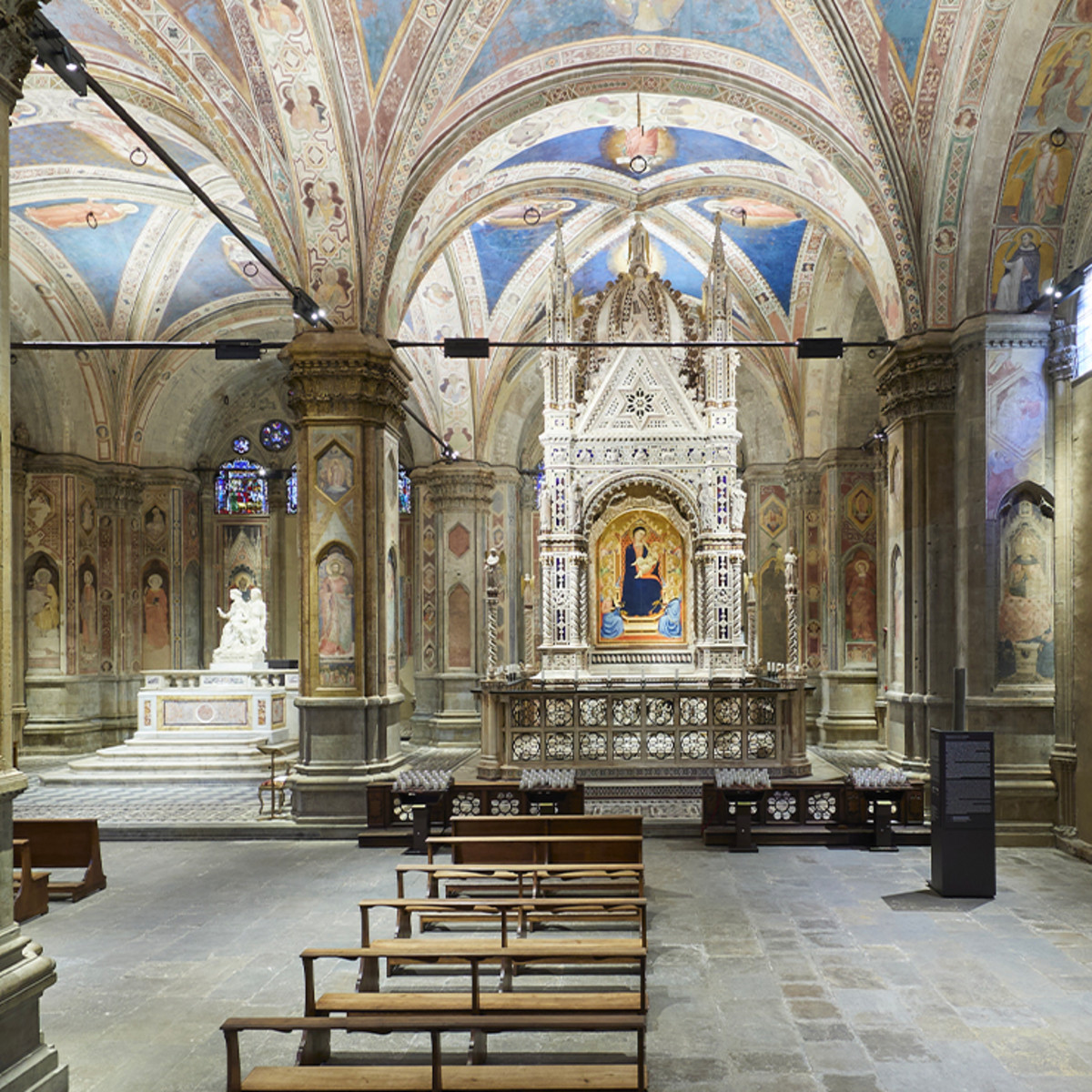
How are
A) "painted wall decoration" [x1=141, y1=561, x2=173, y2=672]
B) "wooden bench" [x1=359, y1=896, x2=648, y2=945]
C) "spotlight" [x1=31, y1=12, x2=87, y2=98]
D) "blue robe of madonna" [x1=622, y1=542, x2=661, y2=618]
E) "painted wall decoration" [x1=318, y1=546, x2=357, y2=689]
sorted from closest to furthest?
"spotlight" [x1=31, y1=12, x2=87, y2=98], "wooden bench" [x1=359, y1=896, x2=648, y2=945], "painted wall decoration" [x1=318, y1=546, x2=357, y2=689], "blue robe of madonna" [x1=622, y1=542, x2=661, y2=618], "painted wall decoration" [x1=141, y1=561, x2=173, y2=672]

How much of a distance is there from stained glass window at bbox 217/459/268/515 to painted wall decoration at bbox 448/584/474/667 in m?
5.77

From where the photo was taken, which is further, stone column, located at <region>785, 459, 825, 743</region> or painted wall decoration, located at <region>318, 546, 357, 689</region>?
stone column, located at <region>785, 459, 825, 743</region>

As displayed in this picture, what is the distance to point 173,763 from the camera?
1539cm

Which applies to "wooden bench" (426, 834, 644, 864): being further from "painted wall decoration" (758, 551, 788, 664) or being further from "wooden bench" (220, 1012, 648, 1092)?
"painted wall decoration" (758, 551, 788, 664)

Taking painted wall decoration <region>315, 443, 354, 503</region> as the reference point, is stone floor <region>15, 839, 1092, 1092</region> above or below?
below

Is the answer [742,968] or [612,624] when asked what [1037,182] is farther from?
[612,624]

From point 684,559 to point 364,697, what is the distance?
8.29 m

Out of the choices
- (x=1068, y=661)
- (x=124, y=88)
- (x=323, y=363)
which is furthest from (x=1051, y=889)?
(x=124, y=88)

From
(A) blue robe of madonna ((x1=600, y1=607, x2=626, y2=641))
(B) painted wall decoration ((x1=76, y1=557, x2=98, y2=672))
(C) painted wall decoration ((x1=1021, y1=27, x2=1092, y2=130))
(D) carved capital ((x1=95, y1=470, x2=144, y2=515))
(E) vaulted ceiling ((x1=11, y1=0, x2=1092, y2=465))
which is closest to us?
(C) painted wall decoration ((x1=1021, y1=27, x2=1092, y2=130))

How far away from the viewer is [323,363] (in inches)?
458

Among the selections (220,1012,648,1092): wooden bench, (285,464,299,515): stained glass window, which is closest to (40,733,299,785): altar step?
(285,464,299,515): stained glass window

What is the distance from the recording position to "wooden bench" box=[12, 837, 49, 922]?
807 centimetres

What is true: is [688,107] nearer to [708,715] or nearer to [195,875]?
[708,715]

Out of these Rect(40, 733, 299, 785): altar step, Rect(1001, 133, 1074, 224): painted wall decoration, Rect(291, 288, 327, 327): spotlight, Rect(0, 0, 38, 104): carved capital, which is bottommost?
Rect(40, 733, 299, 785): altar step
